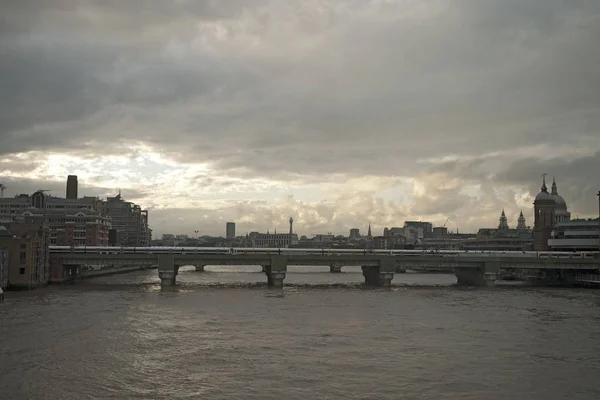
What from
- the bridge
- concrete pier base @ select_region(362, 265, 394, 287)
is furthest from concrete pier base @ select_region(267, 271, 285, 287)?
concrete pier base @ select_region(362, 265, 394, 287)

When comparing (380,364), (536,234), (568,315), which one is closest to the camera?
(380,364)

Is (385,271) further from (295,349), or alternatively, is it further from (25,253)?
(295,349)

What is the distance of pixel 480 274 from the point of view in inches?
4348

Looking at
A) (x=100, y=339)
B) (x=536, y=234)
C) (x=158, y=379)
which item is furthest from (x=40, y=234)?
(x=536, y=234)

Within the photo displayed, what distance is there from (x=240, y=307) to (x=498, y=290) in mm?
52054

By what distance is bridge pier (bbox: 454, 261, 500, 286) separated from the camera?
4168 inches

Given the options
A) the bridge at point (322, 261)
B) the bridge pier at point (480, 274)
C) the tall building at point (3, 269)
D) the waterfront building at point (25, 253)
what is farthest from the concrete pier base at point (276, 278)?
the tall building at point (3, 269)

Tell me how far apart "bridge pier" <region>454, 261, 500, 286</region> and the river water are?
2792 cm

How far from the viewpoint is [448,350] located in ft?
145

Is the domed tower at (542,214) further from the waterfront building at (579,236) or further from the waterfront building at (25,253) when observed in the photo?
the waterfront building at (25,253)

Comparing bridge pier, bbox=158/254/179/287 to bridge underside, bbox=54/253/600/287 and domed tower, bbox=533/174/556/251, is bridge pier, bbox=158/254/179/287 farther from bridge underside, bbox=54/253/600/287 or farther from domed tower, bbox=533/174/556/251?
domed tower, bbox=533/174/556/251

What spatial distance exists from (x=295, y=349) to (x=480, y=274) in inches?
2969

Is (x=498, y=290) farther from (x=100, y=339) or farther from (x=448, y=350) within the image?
(x=100, y=339)

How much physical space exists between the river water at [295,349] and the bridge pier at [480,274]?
27922 millimetres
